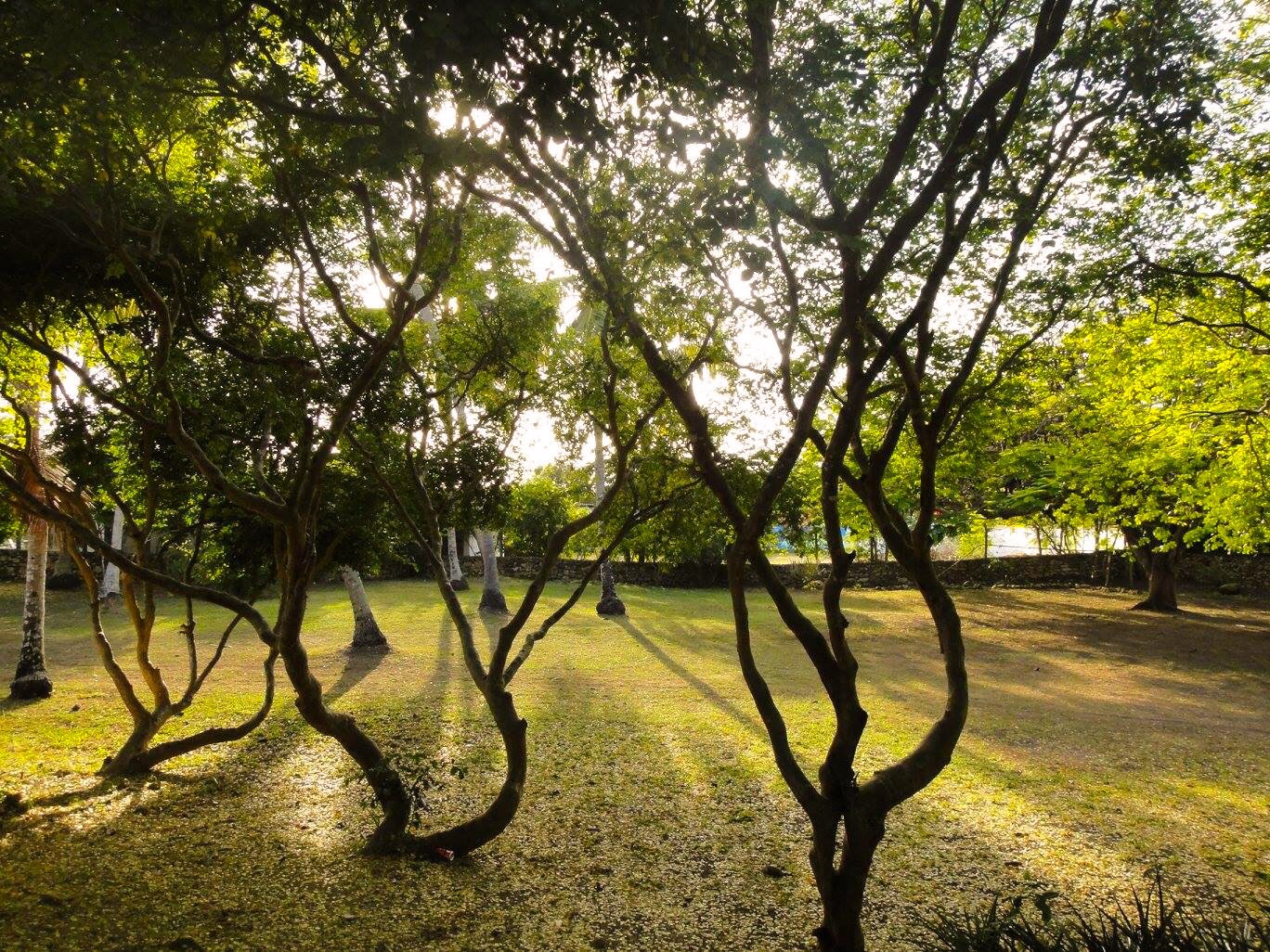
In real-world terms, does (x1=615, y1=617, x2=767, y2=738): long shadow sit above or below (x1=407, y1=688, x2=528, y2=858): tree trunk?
below

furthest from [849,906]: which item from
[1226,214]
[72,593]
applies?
[72,593]

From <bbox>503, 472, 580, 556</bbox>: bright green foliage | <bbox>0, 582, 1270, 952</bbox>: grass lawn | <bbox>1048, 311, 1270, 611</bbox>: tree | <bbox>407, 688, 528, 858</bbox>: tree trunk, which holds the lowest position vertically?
<bbox>0, 582, 1270, 952</bbox>: grass lawn

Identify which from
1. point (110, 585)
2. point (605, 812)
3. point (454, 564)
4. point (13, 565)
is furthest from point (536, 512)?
point (605, 812)

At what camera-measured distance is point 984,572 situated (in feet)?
95.1


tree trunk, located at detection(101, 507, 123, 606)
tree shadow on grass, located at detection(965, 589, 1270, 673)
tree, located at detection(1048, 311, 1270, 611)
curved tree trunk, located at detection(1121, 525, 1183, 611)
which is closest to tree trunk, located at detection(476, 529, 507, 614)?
tree trunk, located at detection(101, 507, 123, 606)

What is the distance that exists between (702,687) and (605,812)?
5487 mm

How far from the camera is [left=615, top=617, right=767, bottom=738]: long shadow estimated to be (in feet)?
30.5

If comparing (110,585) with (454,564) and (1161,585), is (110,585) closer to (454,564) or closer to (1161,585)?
(454,564)

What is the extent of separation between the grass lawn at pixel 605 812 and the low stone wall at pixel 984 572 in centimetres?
1540

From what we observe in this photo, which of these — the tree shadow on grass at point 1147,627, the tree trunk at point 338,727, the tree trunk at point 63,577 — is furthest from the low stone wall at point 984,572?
the tree trunk at point 338,727

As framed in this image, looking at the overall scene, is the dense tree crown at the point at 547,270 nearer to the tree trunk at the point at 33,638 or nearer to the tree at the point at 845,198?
the tree at the point at 845,198

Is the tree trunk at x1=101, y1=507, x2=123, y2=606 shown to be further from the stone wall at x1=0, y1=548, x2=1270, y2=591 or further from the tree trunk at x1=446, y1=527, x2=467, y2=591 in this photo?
the tree trunk at x1=446, y1=527, x2=467, y2=591

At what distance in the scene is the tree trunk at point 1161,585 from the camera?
2025cm

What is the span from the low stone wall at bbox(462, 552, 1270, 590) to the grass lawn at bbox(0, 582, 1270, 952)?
15.4 meters
